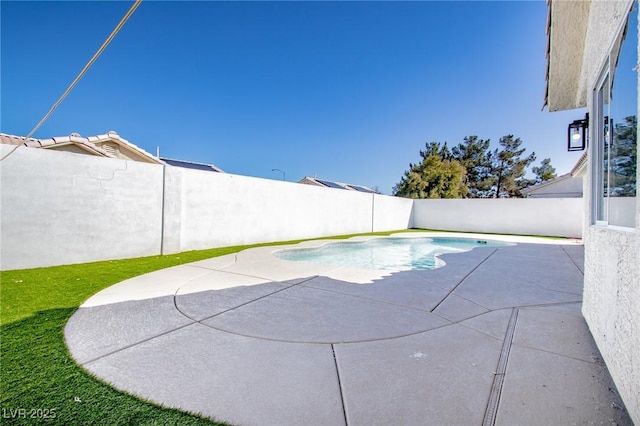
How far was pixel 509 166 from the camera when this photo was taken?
111ft

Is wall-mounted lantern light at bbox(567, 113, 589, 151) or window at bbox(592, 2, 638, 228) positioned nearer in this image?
window at bbox(592, 2, 638, 228)

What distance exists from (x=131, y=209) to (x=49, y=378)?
648 cm

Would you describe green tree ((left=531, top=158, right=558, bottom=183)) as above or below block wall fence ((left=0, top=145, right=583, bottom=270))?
above

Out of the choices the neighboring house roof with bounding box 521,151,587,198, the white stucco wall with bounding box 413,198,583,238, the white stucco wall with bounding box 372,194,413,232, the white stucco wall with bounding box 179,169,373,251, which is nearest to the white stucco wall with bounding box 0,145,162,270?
the white stucco wall with bounding box 179,169,373,251

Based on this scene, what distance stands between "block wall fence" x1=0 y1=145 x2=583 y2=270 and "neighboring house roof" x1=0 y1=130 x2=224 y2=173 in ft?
14.8

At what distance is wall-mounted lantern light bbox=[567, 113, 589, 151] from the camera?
4.34 m

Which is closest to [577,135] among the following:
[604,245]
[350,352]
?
[604,245]

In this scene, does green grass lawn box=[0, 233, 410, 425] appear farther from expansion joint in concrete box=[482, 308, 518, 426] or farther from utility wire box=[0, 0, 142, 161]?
utility wire box=[0, 0, 142, 161]

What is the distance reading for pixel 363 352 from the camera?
257cm

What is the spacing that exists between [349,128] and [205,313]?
21813mm

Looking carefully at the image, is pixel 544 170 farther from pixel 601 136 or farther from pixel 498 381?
pixel 498 381

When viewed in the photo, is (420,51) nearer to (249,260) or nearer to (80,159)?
(249,260)

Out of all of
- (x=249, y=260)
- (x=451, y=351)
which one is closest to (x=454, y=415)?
(x=451, y=351)

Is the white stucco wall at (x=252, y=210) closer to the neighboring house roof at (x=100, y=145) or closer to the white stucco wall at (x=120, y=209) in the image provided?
the white stucco wall at (x=120, y=209)
